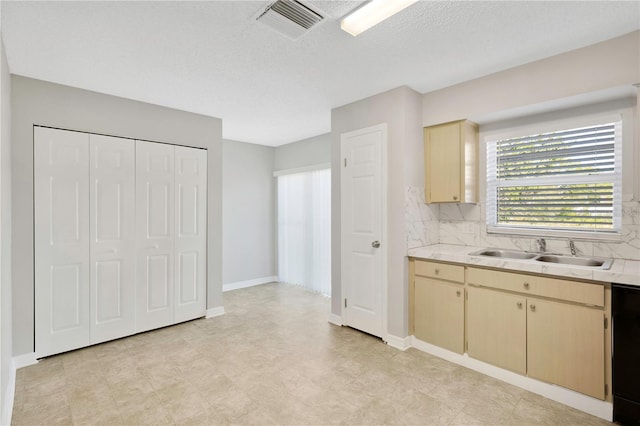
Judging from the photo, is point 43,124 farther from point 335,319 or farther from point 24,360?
point 335,319

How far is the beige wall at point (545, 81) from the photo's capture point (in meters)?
2.27

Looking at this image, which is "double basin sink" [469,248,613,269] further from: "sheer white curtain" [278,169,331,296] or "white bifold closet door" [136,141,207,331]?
"white bifold closet door" [136,141,207,331]

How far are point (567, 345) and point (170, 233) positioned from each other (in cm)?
396

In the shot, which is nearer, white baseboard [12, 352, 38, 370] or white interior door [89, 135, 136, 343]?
white baseboard [12, 352, 38, 370]

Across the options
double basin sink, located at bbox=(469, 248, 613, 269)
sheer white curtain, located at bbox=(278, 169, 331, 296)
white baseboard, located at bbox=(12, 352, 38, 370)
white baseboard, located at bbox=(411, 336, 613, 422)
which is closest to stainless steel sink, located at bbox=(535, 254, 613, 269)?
double basin sink, located at bbox=(469, 248, 613, 269)

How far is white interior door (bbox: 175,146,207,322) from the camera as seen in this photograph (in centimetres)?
386

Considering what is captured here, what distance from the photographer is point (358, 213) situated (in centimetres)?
359

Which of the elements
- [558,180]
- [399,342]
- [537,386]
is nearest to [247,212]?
[399,342]

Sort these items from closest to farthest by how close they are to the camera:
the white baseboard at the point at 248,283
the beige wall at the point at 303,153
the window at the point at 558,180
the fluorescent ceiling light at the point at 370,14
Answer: the fluorescent ceiling light at the point at 370,14 < the window at the point at 558,180 < the beige wall at the point at 303,153 < the white baseboard at the point at 248,283

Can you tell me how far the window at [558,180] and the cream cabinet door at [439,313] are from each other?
0.89 metres

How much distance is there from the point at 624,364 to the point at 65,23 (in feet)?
14.1

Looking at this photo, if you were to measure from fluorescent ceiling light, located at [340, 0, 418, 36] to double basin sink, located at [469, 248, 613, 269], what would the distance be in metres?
2.09

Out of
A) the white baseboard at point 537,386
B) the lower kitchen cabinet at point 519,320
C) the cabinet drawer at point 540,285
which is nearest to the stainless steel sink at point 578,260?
the cabinet drawer at point 540,285

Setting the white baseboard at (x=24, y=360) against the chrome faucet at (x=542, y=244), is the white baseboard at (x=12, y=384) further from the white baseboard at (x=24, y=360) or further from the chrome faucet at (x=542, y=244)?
the chrome faucet at (x=542, y=244)
